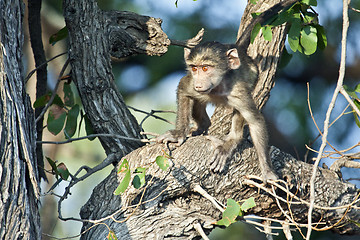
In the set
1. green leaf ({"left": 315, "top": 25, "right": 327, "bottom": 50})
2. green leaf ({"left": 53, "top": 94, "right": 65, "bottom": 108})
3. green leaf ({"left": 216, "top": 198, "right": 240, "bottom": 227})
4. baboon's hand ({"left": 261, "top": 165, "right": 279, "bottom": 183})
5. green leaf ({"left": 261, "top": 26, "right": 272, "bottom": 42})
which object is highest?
green leaf ({"left": 53, "top": 94, "right": 65, "bottom": 108})

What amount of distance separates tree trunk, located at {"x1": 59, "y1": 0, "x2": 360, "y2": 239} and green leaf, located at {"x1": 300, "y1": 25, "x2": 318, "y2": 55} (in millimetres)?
818

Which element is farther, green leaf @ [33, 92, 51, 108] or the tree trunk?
green leaf @ [33, 92, 51, 108]

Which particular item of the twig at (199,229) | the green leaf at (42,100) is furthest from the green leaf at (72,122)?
the twig at (199,229)

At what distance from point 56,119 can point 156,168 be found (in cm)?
103

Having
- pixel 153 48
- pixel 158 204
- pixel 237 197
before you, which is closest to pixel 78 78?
pixel 153 48

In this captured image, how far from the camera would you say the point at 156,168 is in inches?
137

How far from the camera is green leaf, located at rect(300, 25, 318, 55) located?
3.48 m

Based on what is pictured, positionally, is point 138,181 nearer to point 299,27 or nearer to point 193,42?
point 299,27

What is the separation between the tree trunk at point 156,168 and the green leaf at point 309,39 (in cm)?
82

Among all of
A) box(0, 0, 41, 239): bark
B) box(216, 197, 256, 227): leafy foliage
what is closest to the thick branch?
box(216, 197, 256, 227): leafy foliage

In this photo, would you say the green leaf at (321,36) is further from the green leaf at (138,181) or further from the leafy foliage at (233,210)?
the green leaf at (138,181)

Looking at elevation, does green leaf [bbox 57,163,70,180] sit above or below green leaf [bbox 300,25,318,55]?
below

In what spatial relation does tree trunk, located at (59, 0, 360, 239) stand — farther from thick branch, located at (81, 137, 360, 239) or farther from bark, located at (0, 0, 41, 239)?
bark, located at (0, 0, 41, 239)

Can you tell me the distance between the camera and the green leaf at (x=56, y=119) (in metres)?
3.92
